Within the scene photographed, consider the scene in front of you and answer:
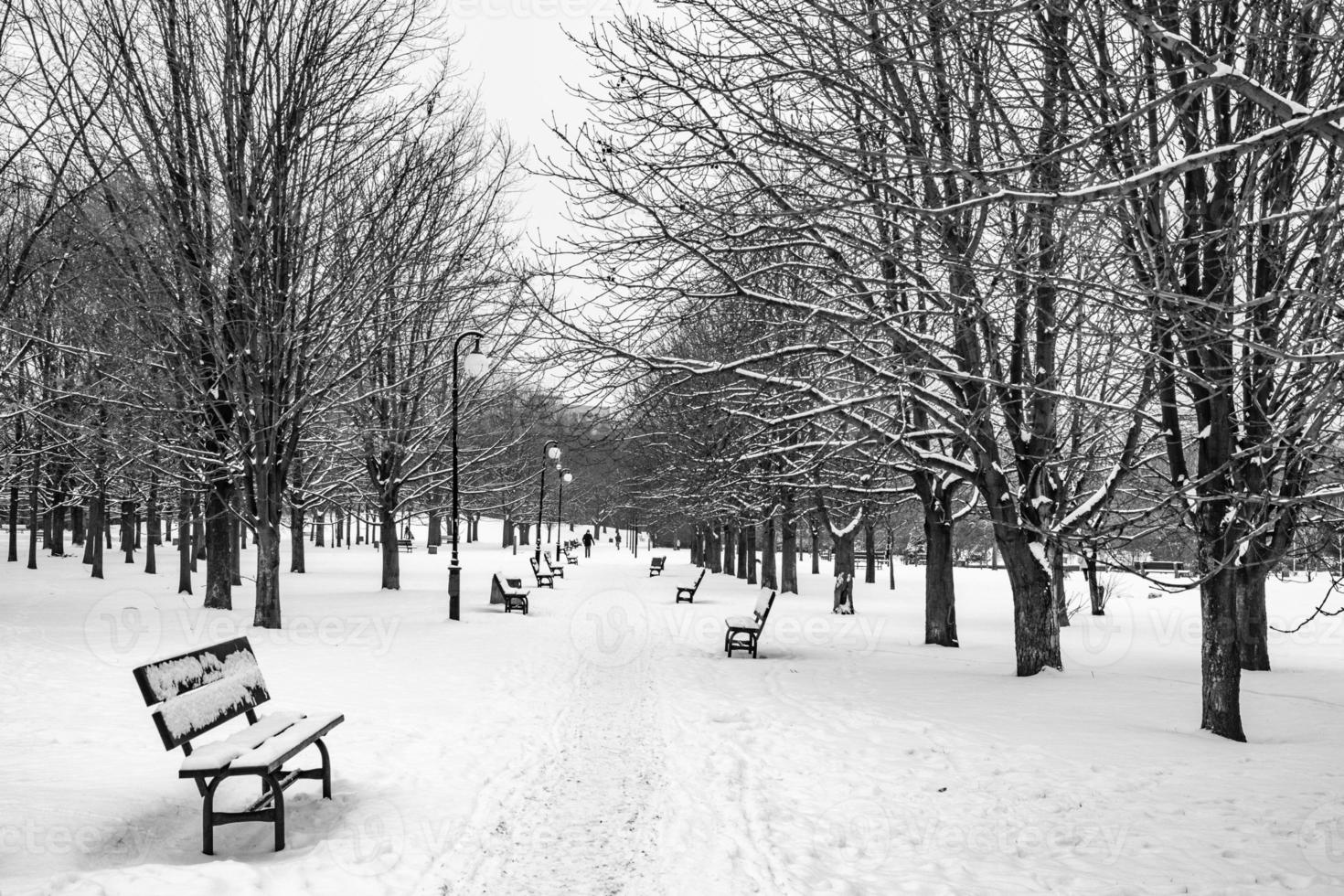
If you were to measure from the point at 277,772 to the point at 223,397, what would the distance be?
13243 millimetres

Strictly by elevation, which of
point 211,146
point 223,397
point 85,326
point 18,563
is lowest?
point 18,563

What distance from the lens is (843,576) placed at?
22.8 m

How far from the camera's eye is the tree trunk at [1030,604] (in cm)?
1100

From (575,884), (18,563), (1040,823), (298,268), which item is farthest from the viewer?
(18,563)

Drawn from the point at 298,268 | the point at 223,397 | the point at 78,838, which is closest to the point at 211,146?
the point at 298,268

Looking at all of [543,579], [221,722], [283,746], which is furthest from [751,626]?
[543,579]

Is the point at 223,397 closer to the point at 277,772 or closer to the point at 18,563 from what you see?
the point at 277,772

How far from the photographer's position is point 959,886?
15.1ft

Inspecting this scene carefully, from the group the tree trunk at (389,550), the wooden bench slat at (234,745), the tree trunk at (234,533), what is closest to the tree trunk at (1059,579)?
the wooden bench slat at (234,745)

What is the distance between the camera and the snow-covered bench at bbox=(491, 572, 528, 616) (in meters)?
19.5

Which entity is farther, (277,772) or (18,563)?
(18,563)

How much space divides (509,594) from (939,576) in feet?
29.8

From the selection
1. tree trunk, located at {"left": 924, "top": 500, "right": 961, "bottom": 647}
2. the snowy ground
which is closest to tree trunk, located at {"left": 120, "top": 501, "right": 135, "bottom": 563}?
the snowy ground

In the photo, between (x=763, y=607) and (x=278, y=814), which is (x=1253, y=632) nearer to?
(x=763, y=607)
